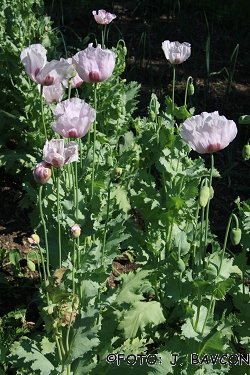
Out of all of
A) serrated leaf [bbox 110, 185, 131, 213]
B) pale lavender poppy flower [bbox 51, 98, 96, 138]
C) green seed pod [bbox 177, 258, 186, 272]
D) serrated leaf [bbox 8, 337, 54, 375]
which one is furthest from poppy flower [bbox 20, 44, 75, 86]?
serrated leaf [bbox 110, 185, 131, 213]

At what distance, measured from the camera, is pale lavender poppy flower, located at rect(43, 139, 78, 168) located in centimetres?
172

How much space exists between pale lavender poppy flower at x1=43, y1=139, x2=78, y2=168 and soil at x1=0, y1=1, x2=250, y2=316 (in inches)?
54.2

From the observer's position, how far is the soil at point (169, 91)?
347 centimetres

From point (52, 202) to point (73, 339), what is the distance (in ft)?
2.74

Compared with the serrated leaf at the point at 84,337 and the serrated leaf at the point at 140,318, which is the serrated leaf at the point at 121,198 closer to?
the serrated leaf at the point at 140,318

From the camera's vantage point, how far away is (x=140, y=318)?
244 centimetres

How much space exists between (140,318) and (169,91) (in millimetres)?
2763

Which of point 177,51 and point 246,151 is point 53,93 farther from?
point 246,151

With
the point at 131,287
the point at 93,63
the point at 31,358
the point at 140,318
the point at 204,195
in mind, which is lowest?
the point at 140,318

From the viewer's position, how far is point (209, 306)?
2.04 metres

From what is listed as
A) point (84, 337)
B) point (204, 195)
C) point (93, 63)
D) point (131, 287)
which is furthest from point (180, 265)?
point (93, 63)

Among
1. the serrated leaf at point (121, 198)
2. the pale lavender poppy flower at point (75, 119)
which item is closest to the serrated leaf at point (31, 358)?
the pale lavender poppy flower at point (75, 119)

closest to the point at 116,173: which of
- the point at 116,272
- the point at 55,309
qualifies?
the point at 55,309

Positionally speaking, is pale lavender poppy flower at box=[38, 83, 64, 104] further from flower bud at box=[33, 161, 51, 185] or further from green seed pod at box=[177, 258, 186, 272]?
green seed pod at box=[177, 258, 186, 272]
